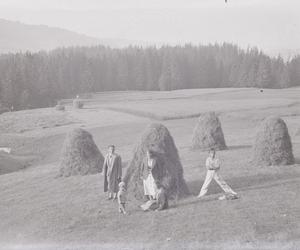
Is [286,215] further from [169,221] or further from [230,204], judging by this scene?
[169,221]

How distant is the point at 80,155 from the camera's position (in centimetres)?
2420

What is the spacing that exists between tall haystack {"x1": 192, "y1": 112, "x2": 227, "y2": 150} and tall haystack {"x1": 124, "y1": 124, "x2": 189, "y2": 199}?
1151 cm

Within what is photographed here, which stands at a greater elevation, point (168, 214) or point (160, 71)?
point (160, 71)

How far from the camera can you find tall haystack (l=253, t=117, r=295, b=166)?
23.0 meters

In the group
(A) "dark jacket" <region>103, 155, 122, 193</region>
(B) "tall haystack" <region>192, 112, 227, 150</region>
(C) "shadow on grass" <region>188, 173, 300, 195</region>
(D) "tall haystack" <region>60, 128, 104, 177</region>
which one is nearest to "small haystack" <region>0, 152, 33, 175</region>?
(D) "tall haystack" <region>60, 128, 104, 177</region>

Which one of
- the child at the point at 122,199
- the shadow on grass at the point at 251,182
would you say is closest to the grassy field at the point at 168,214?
the shadow on grass at the point at 251,182

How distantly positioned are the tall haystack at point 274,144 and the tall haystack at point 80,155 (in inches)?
353

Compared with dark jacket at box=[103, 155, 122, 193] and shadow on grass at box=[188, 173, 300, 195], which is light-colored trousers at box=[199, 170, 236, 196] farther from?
dark jacket at box=[103, 155, 122, 193]

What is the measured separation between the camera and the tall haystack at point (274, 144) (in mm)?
22953

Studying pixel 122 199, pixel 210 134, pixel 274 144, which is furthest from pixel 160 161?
pixel 210 134

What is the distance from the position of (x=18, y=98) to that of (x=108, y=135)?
42574mm

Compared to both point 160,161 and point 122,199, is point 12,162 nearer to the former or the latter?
point 122,199

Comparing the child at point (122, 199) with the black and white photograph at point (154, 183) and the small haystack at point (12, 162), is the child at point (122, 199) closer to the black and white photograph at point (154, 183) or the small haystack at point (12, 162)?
the black and white photograph at point (154, 183)

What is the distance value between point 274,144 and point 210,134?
685 centimetres
